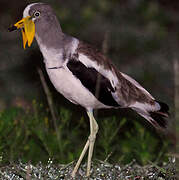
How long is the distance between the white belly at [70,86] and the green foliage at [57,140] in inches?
33.3

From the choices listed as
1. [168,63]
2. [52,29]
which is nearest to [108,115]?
[52,29]

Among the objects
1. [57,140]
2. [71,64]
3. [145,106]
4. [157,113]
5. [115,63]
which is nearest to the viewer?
[71,64]

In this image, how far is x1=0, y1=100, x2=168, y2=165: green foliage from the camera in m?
3.82

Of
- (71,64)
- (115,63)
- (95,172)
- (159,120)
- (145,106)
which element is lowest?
(115,63)

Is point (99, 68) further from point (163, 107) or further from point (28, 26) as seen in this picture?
point (163, 107)

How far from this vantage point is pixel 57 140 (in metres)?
4.07

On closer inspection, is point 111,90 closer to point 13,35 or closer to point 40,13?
point 40,13

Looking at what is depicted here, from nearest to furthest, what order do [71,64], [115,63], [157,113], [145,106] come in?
[71,64]
[145,106]
[157,113]
[115,63]

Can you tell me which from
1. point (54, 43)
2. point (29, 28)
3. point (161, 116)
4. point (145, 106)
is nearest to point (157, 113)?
point (161, 116)

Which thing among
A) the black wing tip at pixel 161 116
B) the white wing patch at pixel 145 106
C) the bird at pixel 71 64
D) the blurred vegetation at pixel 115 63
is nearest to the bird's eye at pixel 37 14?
the bird at pixel 71 64

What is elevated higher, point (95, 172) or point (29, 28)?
point (29, 28)

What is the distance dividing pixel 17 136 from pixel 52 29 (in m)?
1.32

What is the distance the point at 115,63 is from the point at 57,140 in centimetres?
248

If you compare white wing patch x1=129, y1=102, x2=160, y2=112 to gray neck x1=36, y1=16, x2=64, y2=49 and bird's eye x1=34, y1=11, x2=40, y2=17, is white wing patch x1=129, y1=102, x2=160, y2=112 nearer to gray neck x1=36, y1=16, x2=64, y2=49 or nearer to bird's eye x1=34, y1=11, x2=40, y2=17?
gray neck x1=36, y1=16, x2=64, y2=49
